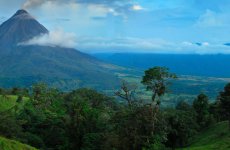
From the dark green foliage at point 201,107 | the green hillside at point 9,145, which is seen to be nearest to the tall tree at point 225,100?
the dark green foliage at point 201,107

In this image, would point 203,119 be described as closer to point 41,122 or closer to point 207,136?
point 207,136

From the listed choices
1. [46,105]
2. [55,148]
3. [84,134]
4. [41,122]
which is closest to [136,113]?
[84,134]

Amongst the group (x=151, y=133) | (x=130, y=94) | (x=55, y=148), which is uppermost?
(x=130, y=94)

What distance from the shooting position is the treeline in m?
71.1

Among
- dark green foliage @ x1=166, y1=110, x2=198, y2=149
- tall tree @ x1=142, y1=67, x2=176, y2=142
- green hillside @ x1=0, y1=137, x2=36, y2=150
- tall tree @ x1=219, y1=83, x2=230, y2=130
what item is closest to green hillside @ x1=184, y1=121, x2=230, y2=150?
dark green foliage @ x1=166, y1=110, x2=198, y2=149

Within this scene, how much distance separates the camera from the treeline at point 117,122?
71.1 meters

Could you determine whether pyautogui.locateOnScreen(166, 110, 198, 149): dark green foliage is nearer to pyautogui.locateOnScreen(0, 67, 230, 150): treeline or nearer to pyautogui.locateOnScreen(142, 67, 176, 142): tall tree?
pyautogui.locateOnScreen(0, 67, 230, 150): treeline

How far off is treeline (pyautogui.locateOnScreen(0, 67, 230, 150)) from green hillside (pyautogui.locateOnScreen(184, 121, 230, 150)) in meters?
2.23

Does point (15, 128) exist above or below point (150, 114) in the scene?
below

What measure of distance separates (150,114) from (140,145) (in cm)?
545

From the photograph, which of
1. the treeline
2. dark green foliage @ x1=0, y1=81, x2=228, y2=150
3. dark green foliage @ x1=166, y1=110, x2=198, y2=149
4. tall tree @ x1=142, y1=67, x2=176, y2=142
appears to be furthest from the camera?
dark green foliage @ x1=166, y1=110, x2=198, y2=149

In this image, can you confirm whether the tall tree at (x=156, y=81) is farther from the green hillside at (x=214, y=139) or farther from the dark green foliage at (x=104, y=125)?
the green hillside at (x=214, y=139)

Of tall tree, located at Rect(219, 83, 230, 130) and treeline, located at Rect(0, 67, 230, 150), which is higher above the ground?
tall tree, located at Rect(219, 83, 230, 130)

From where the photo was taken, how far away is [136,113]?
7181cm
